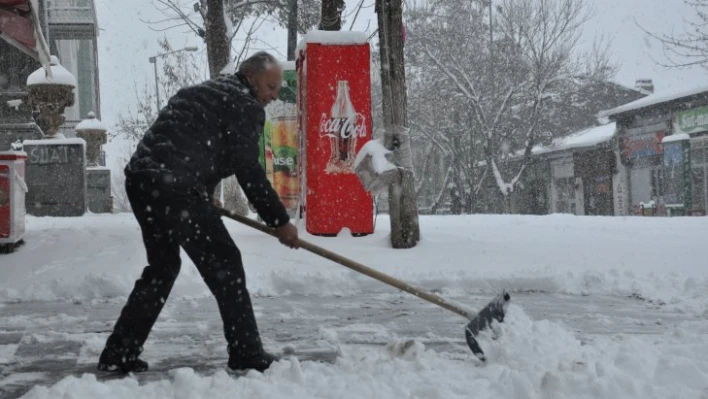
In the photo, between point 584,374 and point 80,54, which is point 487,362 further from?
point 80,54

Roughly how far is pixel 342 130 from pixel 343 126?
0.06m

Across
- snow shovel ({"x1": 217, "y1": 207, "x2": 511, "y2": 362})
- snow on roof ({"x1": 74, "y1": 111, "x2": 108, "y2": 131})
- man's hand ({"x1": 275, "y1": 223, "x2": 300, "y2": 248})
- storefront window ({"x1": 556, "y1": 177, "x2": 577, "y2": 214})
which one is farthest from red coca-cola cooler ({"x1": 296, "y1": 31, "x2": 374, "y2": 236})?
storefront window ({"x1": 556, "y1": 177, "x2": 577, "y2": 214})

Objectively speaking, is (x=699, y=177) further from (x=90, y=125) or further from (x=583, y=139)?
(x=90, y=125)

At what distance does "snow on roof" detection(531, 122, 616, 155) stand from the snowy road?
28.6 m

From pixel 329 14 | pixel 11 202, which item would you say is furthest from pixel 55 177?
pixel 11 202

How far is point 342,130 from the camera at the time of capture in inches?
370

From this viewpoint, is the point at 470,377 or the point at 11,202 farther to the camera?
the point at 11,202

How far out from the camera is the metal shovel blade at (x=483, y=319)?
360cm

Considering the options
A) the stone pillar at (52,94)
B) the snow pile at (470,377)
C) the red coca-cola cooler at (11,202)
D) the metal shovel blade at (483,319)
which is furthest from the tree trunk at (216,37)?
the snow pile at (470,377)

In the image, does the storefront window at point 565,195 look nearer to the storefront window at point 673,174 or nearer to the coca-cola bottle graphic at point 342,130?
the storefront window at point 673,174

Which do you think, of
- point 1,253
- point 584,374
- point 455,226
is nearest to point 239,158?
point 584,374

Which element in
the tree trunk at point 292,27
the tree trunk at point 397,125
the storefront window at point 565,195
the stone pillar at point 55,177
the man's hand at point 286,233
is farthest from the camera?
the storefront window at point 565,195

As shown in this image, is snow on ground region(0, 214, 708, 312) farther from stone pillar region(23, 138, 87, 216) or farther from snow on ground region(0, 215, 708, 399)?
stone pillar region(23, 138, 87, 216)

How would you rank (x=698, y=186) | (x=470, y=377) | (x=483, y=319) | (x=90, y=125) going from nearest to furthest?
(x=470, y=377)
(x=483, y=319)
(x=90, y=125)
(x=698, y=186)
